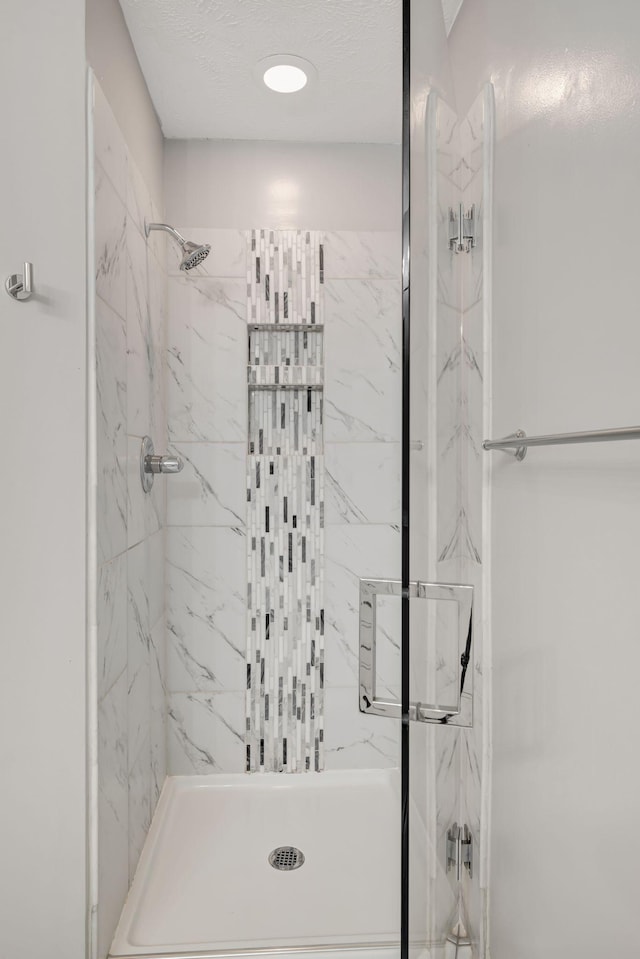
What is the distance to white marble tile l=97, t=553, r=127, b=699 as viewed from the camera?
4.00 ft

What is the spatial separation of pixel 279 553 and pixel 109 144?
125 centimetres

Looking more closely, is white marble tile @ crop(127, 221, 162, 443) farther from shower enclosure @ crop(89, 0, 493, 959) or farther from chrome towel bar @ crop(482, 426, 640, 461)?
chrome towel bar @ crop(482, 426, 640, 461)

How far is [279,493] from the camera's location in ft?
6.57

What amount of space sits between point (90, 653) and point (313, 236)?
147cm

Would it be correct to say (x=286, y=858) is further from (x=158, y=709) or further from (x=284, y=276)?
(x=284, y=276)

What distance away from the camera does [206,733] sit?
1989 millimetres

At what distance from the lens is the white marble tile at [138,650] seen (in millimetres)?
1490

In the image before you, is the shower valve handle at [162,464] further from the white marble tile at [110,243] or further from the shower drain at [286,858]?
the shower drain at [286,858]

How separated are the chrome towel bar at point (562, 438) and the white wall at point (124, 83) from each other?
1.09m

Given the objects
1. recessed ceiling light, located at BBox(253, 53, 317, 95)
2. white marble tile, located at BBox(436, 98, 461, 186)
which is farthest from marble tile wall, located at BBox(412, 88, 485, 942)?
recessed ceiling light, located at BBox(253, 53, 317, 95)

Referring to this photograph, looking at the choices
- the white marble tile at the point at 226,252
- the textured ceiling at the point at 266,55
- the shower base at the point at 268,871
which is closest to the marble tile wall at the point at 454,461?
the shower base at the point at 268,871
